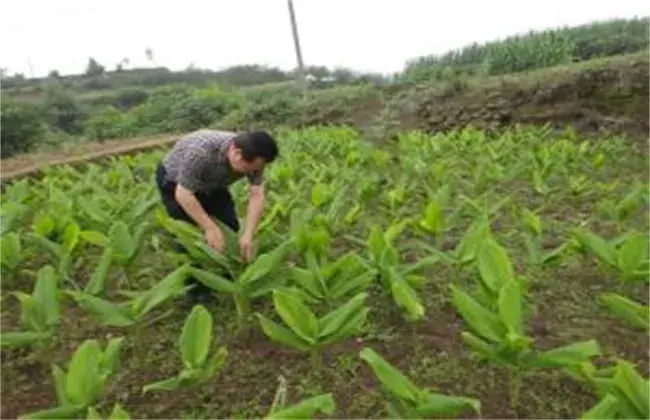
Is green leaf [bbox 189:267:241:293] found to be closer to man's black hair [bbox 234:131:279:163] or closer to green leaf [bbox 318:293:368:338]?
green leaf [bbox 318:293:368:338]

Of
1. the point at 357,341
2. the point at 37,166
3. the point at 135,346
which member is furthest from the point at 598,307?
the point at 37,166

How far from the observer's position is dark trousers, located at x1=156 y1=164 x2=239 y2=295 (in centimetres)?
364

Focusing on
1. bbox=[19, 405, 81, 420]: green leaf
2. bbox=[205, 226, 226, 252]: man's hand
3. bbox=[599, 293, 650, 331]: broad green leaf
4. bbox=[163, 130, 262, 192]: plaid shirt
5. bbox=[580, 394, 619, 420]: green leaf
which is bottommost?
bbox=[599, 293, 650, 331]: broad green leaf

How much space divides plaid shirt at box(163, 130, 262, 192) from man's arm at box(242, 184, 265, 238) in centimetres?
4

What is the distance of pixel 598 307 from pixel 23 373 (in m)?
2.37

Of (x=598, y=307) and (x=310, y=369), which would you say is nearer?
(x=310, y=369)

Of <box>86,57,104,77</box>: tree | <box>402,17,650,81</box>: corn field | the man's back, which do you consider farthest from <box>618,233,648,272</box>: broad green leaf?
<box>86,57,104,77</box>: tree

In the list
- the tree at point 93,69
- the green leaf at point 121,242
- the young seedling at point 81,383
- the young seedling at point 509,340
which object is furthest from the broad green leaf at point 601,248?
the tree at point 93,69

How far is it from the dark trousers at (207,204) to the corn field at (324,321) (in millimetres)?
150

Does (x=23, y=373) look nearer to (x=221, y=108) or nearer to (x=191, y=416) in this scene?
(x=191, y=416)

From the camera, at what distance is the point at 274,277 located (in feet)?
9.66

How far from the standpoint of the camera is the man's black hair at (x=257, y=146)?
3.17m

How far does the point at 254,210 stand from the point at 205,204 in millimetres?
362

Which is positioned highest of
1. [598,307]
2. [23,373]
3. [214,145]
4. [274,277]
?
[214,145]
